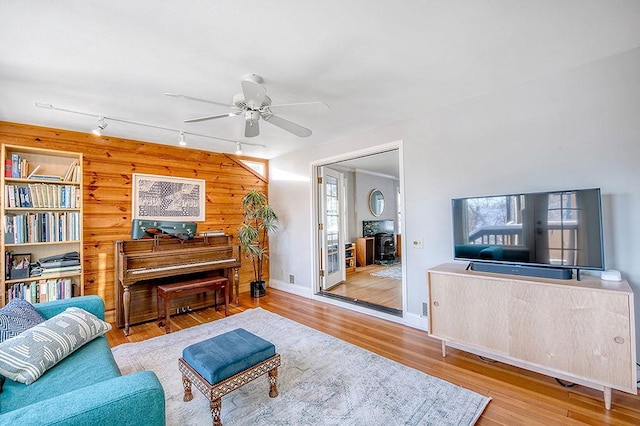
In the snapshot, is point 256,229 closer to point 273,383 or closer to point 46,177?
point 46,177

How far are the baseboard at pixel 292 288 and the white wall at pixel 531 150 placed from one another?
72.2 inches

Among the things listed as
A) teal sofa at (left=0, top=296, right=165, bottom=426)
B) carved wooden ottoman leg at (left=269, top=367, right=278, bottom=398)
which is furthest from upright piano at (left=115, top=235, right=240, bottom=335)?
carved wooden ottoman leg at (left=269, top=367, right=278, bottom=398)

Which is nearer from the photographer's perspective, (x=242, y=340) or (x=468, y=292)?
(x=242, y=340)

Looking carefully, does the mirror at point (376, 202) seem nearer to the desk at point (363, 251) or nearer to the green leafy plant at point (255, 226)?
the desk at point (363, 251)

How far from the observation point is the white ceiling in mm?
1603

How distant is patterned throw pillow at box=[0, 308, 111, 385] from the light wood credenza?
9.14ft

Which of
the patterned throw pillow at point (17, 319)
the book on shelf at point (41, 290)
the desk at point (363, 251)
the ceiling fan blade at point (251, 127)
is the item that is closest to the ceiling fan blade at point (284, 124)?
the ceiling fan blade at point (251, 127)

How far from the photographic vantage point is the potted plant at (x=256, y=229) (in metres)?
4.58

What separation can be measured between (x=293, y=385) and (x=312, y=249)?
2486 mm

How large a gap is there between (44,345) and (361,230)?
21.0 ft

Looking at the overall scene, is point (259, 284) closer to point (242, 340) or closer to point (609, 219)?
point (242, 340)

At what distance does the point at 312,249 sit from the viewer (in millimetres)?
4539

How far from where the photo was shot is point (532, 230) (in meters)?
2.32

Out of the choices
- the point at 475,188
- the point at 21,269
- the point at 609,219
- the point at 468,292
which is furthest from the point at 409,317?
the point at 21,269
